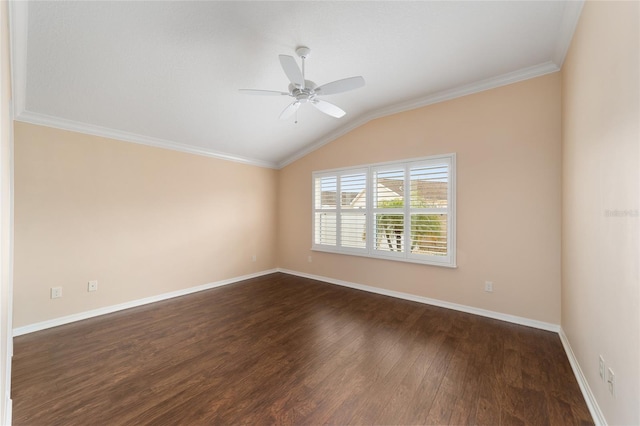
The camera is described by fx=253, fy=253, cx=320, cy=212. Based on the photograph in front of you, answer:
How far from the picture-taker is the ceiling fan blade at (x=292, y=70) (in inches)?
80.7

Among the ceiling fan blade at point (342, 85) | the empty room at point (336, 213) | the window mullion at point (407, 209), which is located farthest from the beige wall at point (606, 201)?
the window mullion at point (407, 209)

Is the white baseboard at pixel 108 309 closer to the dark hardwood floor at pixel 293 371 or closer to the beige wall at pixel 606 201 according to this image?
the dark hardwood floor at pixel 293 371

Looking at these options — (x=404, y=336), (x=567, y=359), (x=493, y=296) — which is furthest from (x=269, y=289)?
(x=567, y=359)

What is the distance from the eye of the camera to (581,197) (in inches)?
83.5

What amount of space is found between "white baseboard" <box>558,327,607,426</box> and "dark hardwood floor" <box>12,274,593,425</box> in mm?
46

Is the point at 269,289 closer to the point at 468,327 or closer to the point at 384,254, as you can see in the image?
the point at 384,254

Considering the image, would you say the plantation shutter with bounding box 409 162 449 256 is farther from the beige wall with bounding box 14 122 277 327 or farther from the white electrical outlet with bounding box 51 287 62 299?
the white electrical outlet with bounding box 51 287 62 299

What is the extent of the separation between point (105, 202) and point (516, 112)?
546cm

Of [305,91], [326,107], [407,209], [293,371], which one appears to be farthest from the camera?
[407,209]

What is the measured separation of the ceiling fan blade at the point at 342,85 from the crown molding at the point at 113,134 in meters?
2.83

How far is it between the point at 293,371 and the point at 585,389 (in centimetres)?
223

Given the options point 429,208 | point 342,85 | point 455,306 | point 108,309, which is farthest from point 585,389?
point 108,309

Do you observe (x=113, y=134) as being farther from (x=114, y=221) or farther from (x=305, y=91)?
(x=305, y=91)

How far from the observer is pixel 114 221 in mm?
3494
